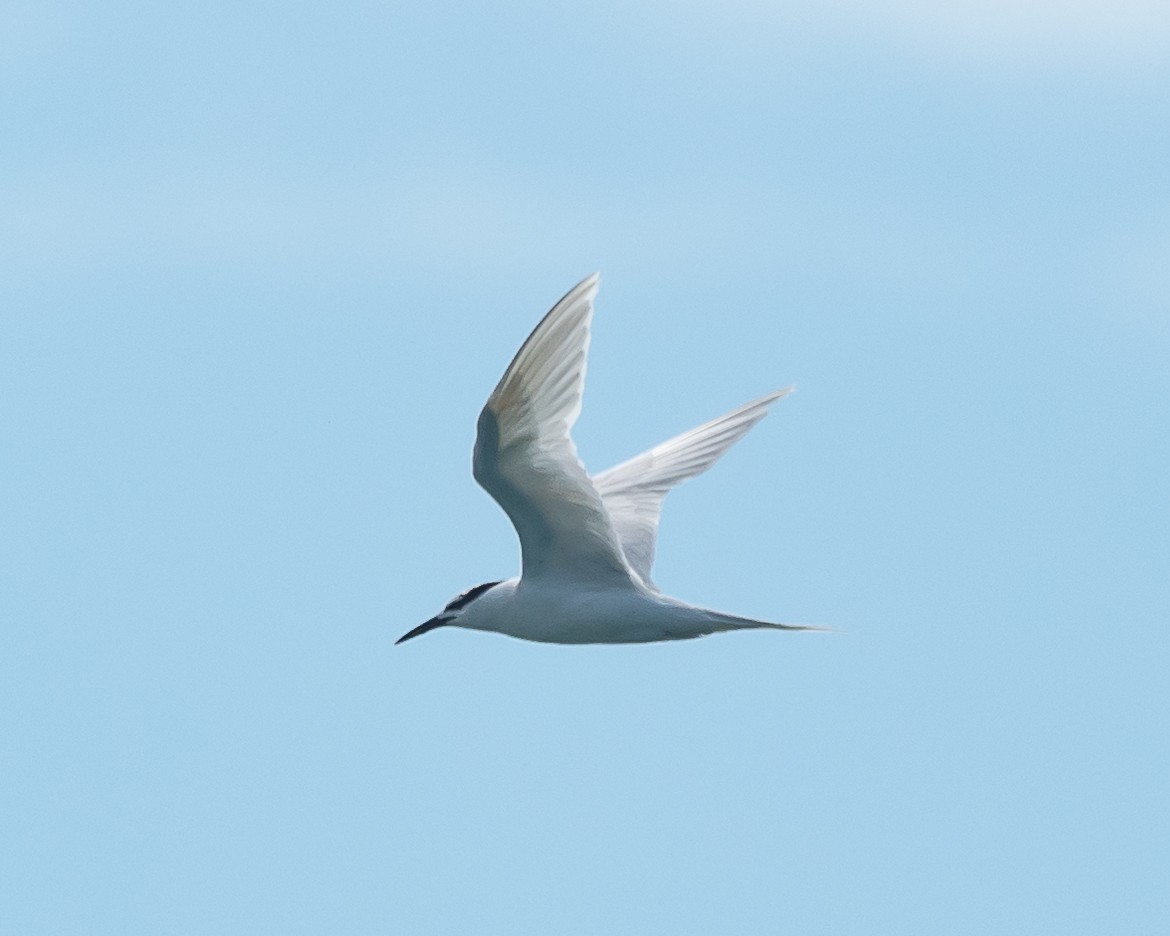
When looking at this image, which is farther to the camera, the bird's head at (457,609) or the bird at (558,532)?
the bird's head at (457,609)

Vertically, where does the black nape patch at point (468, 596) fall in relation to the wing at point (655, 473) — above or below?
below

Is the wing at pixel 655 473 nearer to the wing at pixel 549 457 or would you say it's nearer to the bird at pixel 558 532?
the bird at pixel 558 532

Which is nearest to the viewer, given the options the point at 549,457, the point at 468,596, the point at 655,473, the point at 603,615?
the point at 549,457

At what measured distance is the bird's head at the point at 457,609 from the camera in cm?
1368

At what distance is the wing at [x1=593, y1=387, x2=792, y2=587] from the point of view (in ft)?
48.4

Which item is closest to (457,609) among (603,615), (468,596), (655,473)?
(468,596)

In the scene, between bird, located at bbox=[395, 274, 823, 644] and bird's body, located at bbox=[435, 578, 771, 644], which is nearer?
bird, located at bbox=[395, 274, 823, 644]

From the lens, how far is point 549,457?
39.4 feet

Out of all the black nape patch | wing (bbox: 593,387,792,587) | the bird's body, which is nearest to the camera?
the bird's body

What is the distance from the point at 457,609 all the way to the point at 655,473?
253 cm

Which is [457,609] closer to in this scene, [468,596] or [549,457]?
[468,596]

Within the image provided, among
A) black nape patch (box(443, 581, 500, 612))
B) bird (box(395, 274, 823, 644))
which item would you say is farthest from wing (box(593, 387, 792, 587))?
black nape patch (box(443, 581, 500, 612))

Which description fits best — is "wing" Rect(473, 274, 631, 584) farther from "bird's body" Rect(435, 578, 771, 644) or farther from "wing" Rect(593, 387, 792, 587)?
"wing" Rect(593, 387, 792, 587)

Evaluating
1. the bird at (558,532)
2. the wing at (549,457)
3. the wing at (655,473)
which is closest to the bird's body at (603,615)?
the bird at (558,532)
